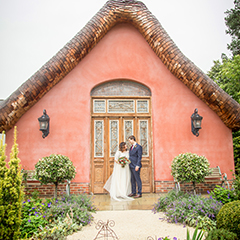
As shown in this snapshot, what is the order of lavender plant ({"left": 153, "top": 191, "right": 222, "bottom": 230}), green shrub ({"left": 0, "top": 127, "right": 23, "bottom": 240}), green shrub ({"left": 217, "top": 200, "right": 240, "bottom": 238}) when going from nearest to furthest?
1. green shrub ({"left": 0, "top": 127, "right": 23, "bottom": 240})
2. green shrub ({"left": 217, "top": 200, "right": 240, "bottom": 238})
3. lavender plant ({"left": 153, "top": 191, "right": 222, "bottom": 230})

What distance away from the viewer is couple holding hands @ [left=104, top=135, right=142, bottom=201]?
22.6ft

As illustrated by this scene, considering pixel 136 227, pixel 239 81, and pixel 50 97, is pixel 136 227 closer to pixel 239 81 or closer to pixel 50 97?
pixel 50 97

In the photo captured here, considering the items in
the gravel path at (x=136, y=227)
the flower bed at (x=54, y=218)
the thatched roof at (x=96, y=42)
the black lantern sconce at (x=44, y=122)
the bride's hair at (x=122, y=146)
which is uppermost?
the thatched roof at (x=96, y=42)

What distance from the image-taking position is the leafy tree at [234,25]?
14734mm

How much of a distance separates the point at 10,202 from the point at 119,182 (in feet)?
13.8

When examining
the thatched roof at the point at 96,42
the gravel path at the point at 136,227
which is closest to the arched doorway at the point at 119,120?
the thatched roof at the point at 96,42

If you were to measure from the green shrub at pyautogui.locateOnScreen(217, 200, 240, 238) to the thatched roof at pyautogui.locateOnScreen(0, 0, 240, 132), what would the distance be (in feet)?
12.5

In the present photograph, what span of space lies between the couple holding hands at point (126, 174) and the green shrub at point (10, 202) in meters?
3.96

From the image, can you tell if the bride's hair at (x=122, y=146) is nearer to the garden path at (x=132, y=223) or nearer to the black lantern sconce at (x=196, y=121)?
the garden path at (x=132, y=223)

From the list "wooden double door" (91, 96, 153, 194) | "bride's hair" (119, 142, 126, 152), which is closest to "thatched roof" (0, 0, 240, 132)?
"wooden double door" (91, 96, 153, 194)

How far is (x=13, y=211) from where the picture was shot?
9.94 feet

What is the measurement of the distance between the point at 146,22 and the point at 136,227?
5.91m

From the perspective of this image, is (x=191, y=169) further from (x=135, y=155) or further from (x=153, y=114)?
(x=153, y=114)

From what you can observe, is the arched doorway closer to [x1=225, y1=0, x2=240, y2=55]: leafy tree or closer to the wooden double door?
the wooden double door
